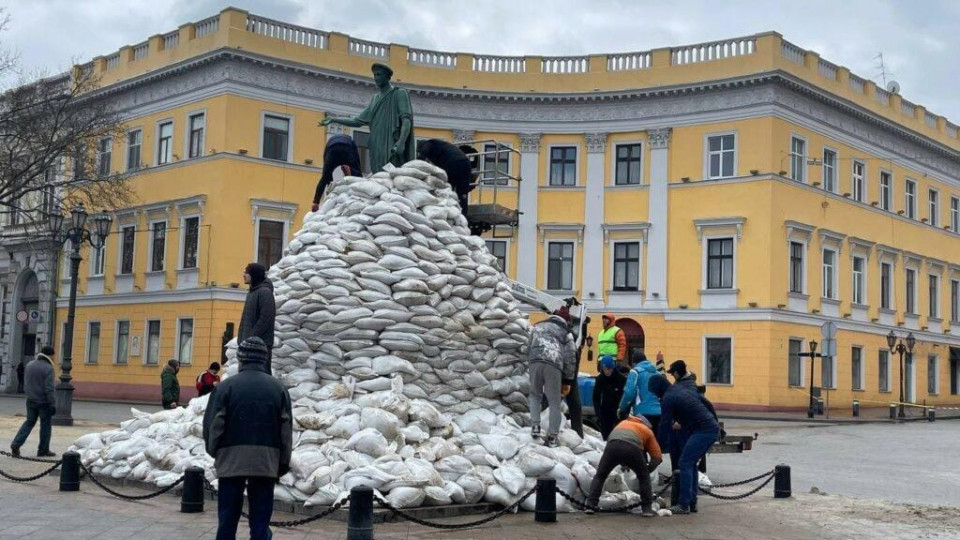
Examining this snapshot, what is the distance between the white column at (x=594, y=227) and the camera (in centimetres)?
4031

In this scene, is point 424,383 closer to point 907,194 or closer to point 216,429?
point 216,429

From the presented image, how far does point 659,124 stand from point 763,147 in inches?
158

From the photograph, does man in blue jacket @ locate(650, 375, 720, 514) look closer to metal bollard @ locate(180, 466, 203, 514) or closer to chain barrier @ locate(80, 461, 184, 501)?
metal bollard @ locate(180, 466, 203, 514)

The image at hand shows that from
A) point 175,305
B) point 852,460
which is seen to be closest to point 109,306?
point 175,305

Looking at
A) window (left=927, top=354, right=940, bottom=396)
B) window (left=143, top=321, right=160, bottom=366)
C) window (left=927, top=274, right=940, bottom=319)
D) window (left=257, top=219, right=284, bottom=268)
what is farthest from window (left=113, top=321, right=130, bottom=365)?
window (left=927, top=274, right=940, bottom=319)

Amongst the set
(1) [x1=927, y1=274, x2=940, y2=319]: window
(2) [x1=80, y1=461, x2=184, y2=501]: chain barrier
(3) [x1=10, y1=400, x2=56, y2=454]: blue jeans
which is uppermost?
(1) [x1=927, y1=274, x2=940, y2=319]: window

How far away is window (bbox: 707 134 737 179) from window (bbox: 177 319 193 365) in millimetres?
18603

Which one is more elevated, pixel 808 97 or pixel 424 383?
pixel 808 97

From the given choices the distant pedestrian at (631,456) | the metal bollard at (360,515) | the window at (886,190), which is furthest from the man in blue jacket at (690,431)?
the window at (886,190)

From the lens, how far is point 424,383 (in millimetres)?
12758

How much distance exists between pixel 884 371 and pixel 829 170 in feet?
27.5

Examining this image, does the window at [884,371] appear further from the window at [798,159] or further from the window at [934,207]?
the window at [798,159]

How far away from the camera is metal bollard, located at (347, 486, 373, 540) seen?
30.1ft

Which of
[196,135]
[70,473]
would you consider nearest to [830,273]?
[196,135]
